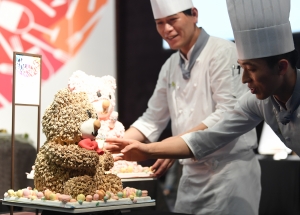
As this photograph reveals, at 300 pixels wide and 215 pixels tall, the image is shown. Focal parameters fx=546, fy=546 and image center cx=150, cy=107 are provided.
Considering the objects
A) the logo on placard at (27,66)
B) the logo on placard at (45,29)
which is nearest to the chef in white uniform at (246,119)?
the logo on placard at (27,66)

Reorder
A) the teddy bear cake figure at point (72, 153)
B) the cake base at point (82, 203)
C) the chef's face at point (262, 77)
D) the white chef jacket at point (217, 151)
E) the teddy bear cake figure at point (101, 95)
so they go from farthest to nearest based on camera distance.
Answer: the white chef jacket at point (217, 151) < the teddy bear cake figure at point (101, 95) < the chef's face at point (262, 77) < the teddy bear cake figure at point (72, 153) < the cake base at point (82, 203)

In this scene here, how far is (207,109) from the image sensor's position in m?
2.59

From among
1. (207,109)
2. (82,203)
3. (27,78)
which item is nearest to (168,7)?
(207,109)

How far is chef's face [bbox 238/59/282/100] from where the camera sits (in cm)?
181

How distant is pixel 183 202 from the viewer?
2.65m

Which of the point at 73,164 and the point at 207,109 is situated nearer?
the point at 73,164

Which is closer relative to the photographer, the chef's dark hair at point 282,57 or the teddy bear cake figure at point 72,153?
the teddy bear cake figure at point 72,153

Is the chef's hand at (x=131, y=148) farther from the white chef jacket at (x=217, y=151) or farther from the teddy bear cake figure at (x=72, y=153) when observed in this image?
the white chef jacket at (x=217, y=151)

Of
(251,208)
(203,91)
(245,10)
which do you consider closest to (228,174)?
(251,208)

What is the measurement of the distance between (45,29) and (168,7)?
108 cm

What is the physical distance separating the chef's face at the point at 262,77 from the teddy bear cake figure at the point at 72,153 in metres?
0.53

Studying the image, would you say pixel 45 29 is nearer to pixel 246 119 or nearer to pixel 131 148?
pixel 131 148

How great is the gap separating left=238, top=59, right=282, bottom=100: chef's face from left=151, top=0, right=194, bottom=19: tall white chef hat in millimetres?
819

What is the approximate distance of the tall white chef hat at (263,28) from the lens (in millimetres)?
1841
